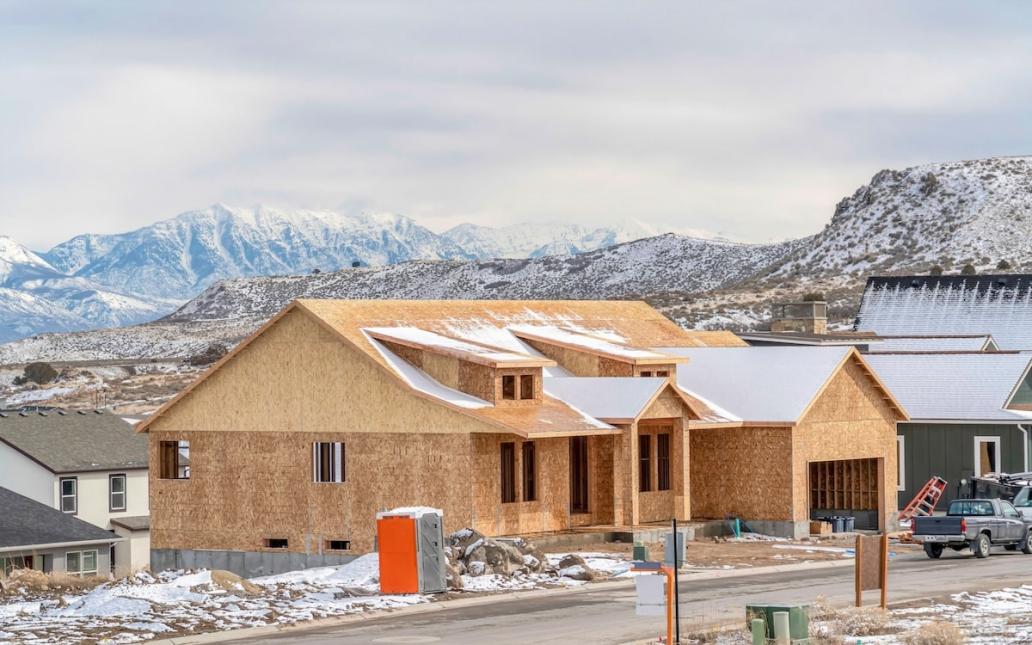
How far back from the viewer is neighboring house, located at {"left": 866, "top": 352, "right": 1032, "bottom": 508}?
183 feet

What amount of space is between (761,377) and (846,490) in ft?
18.7

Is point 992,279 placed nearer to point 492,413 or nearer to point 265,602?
point 492,413

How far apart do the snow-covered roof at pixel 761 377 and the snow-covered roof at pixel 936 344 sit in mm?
14861

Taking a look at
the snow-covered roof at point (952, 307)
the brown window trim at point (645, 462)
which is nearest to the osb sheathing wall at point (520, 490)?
the brown window trim at point (645, 462)

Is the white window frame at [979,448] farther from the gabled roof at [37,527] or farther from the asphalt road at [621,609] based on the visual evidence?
the gabled roof at [37,527]

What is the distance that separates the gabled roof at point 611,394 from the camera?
148 feet

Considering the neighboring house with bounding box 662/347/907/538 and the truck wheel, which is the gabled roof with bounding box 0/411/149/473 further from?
the truck wheel

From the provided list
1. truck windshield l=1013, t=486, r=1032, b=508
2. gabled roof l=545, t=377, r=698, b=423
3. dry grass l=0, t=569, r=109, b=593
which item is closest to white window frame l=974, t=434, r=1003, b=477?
truck windshield l=1013, t=486, r=1032, b=508

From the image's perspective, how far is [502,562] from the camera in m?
35.4

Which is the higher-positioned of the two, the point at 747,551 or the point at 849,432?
the point at 849,432

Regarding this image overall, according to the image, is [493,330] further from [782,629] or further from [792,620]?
[782,629]

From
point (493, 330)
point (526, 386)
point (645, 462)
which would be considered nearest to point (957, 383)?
point (645, 462)

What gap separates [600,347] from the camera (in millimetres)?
50250

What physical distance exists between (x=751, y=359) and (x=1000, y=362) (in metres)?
10.6
